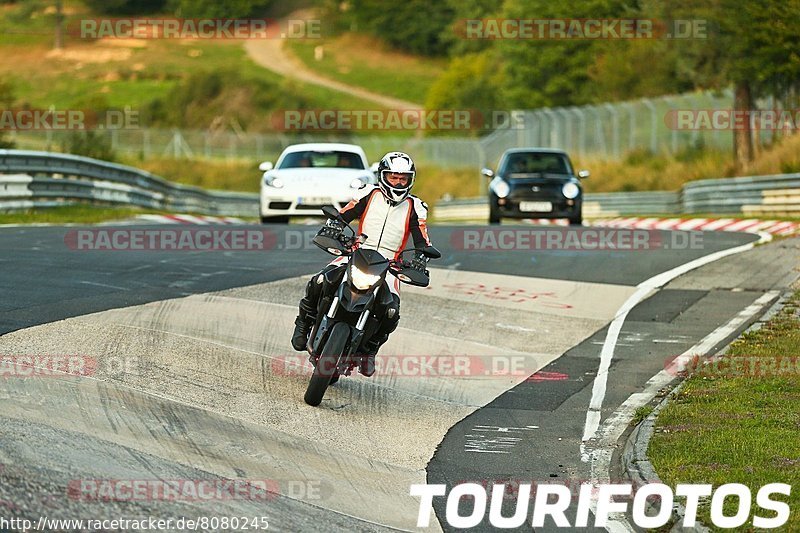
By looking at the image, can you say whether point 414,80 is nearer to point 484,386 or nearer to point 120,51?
point 120,51

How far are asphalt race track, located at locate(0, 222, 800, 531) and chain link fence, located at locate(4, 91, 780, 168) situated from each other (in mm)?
17980

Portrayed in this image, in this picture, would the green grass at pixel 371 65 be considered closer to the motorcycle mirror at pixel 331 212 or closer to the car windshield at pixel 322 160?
the car windshield at pixel 322 160

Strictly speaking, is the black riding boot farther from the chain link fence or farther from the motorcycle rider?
the chain link fence

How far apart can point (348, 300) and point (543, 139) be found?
4499 cm

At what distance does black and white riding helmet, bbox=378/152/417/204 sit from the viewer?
940 centimetres

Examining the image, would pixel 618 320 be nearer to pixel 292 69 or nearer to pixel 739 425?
pixel 739 425

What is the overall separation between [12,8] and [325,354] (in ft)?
429

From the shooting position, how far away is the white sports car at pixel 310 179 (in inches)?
887

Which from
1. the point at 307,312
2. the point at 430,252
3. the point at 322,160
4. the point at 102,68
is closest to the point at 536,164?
the point at 322,160

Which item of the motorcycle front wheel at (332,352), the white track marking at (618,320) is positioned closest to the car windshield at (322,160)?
the white track marking at (618,320)

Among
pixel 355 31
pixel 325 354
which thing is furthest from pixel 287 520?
pixel 355 31

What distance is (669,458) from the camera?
823cm

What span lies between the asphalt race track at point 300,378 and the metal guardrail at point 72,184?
576cm

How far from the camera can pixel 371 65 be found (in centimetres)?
12575
